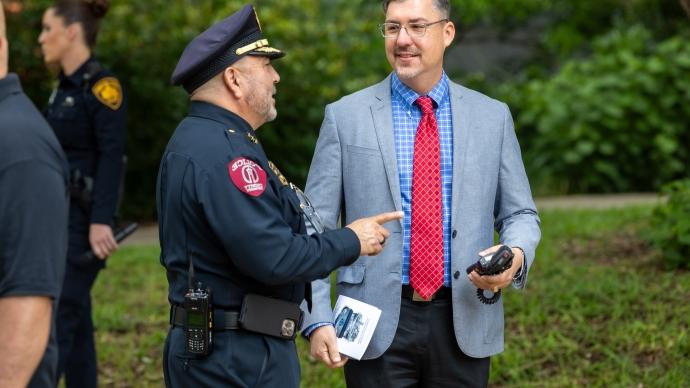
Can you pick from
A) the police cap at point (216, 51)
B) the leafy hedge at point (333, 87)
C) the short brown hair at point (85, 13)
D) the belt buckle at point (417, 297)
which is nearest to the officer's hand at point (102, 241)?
the short brown hair at point (85, 13)

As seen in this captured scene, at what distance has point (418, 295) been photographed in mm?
4059

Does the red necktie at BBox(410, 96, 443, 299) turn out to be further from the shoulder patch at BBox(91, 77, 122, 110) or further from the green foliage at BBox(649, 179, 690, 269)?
the green foliage at BBox(649, 179, 690, 269)

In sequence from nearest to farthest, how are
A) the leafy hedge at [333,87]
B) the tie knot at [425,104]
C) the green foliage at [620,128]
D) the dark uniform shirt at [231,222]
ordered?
the dark uniform shirt at [231,222], the tie knot at [425,104], the leafy hedge at [333,87], the green foliage at [620,128]

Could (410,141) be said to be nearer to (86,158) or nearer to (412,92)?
(412,92)

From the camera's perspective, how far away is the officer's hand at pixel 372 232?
11.9ft

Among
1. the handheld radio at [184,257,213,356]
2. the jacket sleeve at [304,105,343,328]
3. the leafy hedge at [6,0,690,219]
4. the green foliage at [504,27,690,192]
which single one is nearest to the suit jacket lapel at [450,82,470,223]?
the jacket sleeve at [304,105,343,328]

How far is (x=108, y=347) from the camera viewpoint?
24.4 feet

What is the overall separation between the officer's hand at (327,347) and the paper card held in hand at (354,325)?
4 centimetres

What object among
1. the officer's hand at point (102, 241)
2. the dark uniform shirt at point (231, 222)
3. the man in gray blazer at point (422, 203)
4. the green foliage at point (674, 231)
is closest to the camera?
the dark uniform shirt at point (231, 222)

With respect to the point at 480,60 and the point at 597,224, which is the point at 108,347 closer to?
the point at 597,224

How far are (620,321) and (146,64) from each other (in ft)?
22.2

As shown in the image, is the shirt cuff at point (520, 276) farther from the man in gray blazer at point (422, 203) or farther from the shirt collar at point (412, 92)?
the shirt collar at point (412, 92)

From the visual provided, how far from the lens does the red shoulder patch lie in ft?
11.3

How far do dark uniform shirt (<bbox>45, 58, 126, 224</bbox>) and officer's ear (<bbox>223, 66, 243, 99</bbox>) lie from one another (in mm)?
2521
